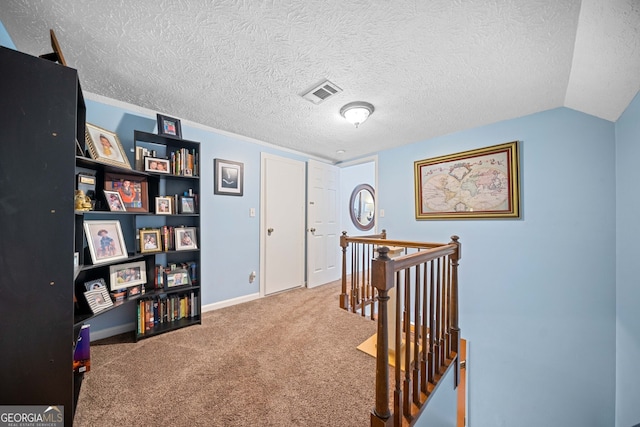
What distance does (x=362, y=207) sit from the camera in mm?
5332

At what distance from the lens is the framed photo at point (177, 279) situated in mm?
2188

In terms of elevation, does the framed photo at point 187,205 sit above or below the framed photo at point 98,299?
above

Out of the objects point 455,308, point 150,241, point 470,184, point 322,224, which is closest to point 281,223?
point 322,224

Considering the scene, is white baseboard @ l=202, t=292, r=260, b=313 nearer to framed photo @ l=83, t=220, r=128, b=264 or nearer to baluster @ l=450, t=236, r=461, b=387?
framed photo @ l=83, t=220, r=128, b=264

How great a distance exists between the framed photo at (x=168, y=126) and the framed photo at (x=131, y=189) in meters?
0.49

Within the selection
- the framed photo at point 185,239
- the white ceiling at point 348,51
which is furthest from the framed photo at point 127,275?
the white ceiling at point 348,51

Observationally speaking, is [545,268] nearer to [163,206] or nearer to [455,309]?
[455,309]

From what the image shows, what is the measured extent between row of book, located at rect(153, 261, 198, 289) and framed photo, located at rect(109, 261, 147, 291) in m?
0.10

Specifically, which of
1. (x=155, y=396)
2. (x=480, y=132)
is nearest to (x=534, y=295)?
(x=480, y=132)

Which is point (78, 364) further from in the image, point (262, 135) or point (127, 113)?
point (262, 135)

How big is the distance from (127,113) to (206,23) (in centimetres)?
154

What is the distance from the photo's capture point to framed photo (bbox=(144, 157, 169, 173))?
2061mm

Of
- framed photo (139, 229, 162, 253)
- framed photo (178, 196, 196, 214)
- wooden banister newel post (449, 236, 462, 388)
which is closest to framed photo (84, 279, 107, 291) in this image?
framed photo (139, 229, 162, 253)

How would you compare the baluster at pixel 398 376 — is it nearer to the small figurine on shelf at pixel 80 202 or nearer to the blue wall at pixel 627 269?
the blue wall at pixel 627 269
